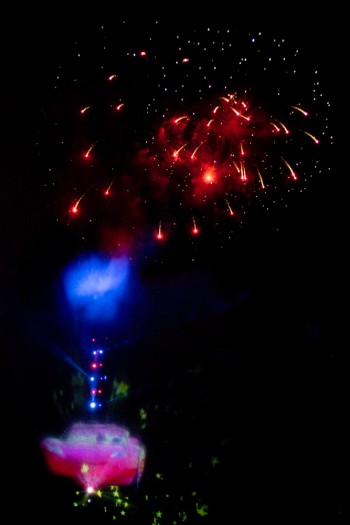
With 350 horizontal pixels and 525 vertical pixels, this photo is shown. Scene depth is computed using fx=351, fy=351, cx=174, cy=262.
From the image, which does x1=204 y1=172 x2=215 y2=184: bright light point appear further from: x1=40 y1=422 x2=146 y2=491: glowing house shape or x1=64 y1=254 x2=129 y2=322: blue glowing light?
x1=40 y1=422 x2=146 y2=491: glowing house shape

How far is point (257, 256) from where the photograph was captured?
5.57 m

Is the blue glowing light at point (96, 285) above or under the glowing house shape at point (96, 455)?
above

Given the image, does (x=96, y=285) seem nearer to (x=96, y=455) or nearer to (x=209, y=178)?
(x=96, y=455)

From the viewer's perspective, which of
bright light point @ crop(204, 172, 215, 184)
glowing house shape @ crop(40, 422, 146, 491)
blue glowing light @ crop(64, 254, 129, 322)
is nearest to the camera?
bright light point @ crop(204, 172, 215, 184)

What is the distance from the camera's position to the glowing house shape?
207 inches

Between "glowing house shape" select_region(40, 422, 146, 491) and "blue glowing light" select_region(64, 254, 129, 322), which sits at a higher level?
"blue glowing light" select_region(64, 254, 129, 322)

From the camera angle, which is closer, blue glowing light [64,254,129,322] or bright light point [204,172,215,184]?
bright light point [204,172,215,184]

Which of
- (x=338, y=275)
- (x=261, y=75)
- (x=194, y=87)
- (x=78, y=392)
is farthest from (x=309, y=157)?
(x=78, y=392)

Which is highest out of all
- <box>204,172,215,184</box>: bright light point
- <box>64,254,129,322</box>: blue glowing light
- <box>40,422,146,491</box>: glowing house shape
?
<box>204,172,215,184</box>: bright light point

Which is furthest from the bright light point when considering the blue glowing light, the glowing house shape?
the glowing house shape

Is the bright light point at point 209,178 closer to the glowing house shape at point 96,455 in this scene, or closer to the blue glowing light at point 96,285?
the blue glowing light at point 96,285

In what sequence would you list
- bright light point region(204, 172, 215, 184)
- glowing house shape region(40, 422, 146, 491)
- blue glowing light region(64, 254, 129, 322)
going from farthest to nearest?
blue glowing light region(64, 254, 129, 322)
glowing house shape region(40, 422, 146, 491)
bright light point region(204, 172, 215, 184)

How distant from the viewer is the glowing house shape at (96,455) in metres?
5.25

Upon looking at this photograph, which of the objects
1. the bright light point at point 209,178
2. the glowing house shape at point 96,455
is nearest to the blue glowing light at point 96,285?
the glowing house shape at point 96,455
